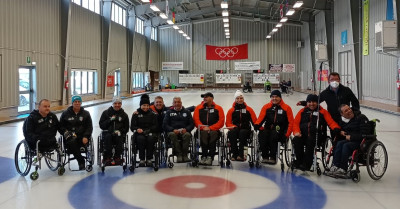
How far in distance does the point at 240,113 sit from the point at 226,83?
32.9 metres

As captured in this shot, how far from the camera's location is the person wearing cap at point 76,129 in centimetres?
538

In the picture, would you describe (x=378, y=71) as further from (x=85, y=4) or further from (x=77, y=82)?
(x=85, y=4)

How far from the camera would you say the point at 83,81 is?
2127 centimetres

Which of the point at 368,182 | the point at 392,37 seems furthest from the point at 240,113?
the point at 392,37

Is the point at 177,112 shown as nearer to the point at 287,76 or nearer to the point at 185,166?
the point at 185,166

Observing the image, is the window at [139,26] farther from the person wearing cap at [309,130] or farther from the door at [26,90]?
the person wearing cap at [309,130]

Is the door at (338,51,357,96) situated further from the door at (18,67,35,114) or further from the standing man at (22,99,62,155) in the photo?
the standing man at (22,99,62,155)

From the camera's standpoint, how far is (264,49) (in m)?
38.7

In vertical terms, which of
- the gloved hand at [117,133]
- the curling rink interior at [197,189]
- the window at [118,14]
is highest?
the window at [118,14]

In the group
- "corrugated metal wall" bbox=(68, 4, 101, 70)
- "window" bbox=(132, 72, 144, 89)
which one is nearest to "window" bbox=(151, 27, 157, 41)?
"window" bbox=(132, 72, 144, 89)

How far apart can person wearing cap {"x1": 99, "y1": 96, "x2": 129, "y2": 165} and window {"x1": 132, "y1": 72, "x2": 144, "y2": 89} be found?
2514 centimetres

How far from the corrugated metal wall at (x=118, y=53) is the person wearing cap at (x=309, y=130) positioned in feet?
65.0

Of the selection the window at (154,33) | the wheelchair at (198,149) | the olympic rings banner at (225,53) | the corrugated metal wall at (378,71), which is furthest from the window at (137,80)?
the wheelchair at (198,149)

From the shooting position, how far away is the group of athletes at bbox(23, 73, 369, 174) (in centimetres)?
518
